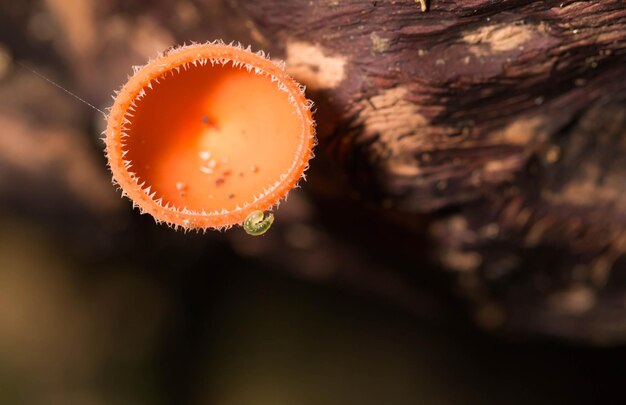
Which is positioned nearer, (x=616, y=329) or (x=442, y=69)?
(x=442, y=69)

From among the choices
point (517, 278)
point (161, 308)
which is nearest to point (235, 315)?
point (161, 308)

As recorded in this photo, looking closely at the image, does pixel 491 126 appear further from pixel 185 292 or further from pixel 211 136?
pixel 185 292

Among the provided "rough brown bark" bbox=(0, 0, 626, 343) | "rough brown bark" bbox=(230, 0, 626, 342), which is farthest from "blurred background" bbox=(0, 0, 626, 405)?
"rough brown bark" bbox=(230, 0, 626, 342)

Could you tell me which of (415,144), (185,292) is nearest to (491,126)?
(415,144)

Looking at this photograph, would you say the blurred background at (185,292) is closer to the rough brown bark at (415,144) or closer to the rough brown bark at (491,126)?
the rough brown bark at (415,144)

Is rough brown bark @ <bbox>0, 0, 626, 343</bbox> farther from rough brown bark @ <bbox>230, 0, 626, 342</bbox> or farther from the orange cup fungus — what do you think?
the orange cup fungus

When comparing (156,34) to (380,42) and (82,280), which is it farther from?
(82,280)
